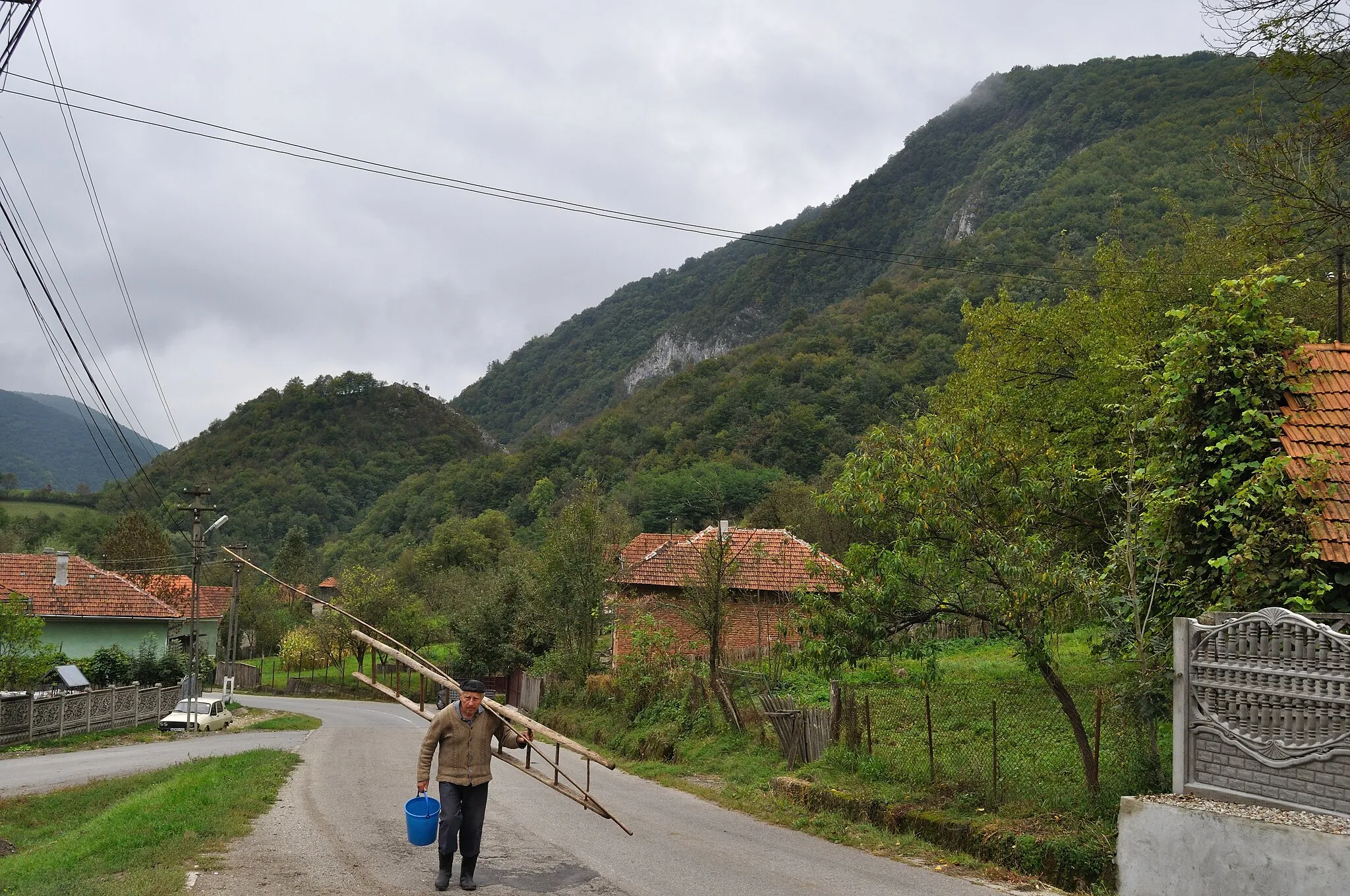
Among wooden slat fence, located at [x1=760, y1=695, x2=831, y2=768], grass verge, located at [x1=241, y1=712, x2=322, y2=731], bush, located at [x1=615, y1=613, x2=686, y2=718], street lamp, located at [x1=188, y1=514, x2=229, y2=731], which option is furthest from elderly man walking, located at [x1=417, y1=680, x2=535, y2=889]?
grass verge, located at [x1=241, y1=712, x2=322, y2=731]

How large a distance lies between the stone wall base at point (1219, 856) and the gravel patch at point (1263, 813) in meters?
0.09

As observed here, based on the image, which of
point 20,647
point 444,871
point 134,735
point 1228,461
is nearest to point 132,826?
point 444,871

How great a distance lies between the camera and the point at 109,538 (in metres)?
65.8

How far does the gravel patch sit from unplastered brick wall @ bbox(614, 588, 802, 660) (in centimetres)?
1800

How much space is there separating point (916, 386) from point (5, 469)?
7522 inches

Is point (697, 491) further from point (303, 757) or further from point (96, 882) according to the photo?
point (96, 882)

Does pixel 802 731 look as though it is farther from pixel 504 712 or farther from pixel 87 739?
pixel 87 739

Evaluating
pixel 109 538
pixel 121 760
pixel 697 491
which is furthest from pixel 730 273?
pixel 121 760

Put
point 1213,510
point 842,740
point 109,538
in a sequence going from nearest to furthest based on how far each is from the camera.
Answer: point 1213,510 → point 842,740 → point 109,538

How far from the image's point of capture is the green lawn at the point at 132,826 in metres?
8.29

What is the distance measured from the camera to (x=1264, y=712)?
7.84 metres

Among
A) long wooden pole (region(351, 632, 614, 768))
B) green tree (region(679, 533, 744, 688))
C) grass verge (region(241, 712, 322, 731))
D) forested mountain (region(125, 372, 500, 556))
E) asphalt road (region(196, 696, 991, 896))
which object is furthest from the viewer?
forested mountain (region(125, 372, 500, 556))

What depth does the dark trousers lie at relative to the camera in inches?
326

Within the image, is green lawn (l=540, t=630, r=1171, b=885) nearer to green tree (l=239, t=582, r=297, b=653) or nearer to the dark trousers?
the dark trousers
